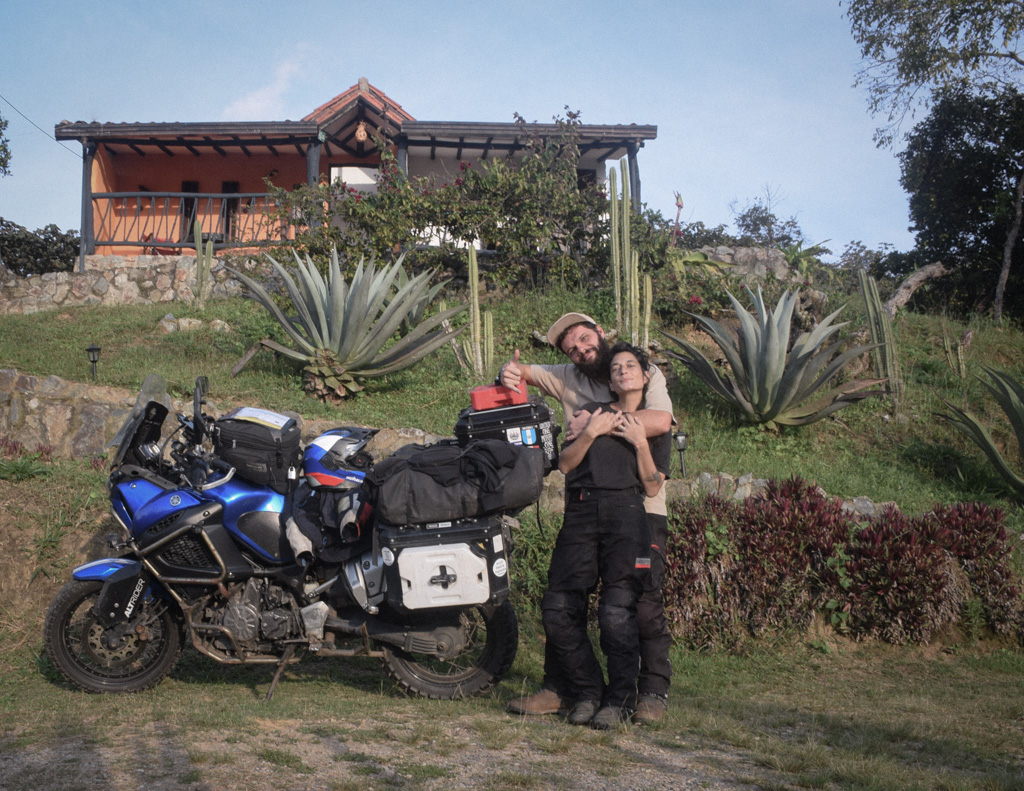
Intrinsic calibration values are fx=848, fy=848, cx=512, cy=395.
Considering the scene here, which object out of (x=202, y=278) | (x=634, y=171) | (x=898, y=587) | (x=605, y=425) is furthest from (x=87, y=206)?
(x=898, y=587)

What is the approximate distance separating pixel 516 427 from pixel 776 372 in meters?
4.52

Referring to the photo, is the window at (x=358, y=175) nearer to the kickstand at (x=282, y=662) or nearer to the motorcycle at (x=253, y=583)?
the motorcycle at (x=253, y=583)

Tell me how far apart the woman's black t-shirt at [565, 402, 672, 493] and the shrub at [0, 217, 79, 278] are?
17.7m

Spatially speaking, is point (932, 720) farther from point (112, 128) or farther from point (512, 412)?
point (112, 128)

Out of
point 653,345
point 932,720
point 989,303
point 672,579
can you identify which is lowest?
point 932,720

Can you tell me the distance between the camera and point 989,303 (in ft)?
45.2

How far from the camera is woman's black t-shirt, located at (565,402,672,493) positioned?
386 centimetres

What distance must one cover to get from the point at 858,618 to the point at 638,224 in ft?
25.3

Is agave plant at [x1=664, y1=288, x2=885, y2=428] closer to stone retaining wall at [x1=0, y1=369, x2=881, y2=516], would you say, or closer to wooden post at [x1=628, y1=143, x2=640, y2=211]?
stone retaining wall at [x1=0, y1=369, x2=881, y2=516]

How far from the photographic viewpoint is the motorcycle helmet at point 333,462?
410 cm

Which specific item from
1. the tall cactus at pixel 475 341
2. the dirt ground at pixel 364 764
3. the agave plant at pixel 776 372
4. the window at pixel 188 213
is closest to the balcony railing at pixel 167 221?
the window at pixel 188 213

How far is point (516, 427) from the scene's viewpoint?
4047 millimetres

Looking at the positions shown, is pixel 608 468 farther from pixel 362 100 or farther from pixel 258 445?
pixel 362 100

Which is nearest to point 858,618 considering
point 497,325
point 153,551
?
point 153,551
